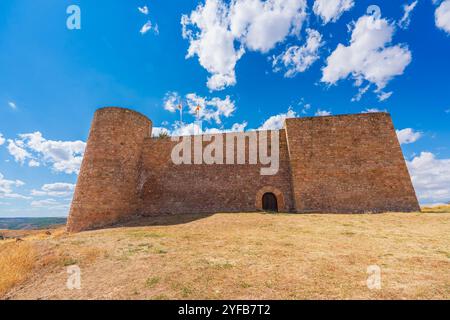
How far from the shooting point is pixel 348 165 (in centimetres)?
1305

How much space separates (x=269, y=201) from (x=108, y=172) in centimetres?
978

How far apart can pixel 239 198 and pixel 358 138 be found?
804cm

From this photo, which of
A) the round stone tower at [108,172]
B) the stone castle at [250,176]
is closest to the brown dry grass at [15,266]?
the round stone tower at [108,172]

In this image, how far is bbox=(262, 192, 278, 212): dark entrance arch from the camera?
1381 centimetres

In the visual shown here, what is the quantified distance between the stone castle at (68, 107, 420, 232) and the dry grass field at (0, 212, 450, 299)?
15.0 ft

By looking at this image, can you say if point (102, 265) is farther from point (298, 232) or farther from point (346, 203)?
point (346, 203)

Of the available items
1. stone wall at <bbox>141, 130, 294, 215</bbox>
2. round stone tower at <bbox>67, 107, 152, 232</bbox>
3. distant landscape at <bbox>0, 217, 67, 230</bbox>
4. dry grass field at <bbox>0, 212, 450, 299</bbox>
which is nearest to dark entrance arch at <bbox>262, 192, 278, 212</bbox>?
stone wall at <bbox>141, 130, 294, 215</bbox>

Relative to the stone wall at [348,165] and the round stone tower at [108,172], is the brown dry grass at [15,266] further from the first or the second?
the stone wall at [348,165]

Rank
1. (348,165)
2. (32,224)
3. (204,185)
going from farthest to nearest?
(32,224)
(204,185)
(348,165)

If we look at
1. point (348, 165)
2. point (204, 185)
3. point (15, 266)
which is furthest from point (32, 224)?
point (348, 165)

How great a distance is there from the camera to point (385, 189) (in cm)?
1236

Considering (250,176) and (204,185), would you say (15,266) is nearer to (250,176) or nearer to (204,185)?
(204,185)

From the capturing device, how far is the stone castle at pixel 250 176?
12383 millimetres
